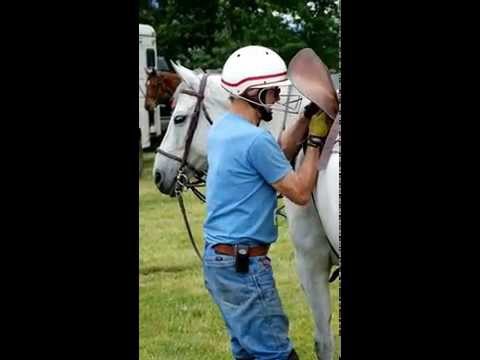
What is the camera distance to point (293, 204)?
450 cm

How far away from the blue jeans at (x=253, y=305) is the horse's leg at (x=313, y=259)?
2.10ft

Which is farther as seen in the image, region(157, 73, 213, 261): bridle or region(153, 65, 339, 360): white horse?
region(157, 73, 213, 261): bridle

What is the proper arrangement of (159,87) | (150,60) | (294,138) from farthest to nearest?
(150,60)
(159,87)
(294,138)

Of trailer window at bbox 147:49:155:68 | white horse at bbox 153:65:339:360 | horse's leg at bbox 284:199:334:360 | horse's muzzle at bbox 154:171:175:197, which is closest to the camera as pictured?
white horse at bbox 153:65:339:360

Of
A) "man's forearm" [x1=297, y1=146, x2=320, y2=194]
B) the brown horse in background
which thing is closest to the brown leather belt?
"man's forearm" [x1=297, y1=146, x2=320, y2=194]

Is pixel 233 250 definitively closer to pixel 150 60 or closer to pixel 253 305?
pixel 253 305

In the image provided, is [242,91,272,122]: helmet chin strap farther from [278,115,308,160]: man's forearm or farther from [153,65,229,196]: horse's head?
[153,65,229,196]: horse's head

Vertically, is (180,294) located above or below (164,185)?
below

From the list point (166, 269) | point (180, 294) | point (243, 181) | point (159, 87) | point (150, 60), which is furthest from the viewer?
point (166, 269)

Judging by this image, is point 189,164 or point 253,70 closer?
point 253,70

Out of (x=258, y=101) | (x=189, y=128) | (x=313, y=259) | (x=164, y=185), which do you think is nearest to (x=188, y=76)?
(x=189, y=128)

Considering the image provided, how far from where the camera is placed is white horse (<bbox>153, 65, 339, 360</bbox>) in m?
4.20

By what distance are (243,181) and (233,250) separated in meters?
0.25
